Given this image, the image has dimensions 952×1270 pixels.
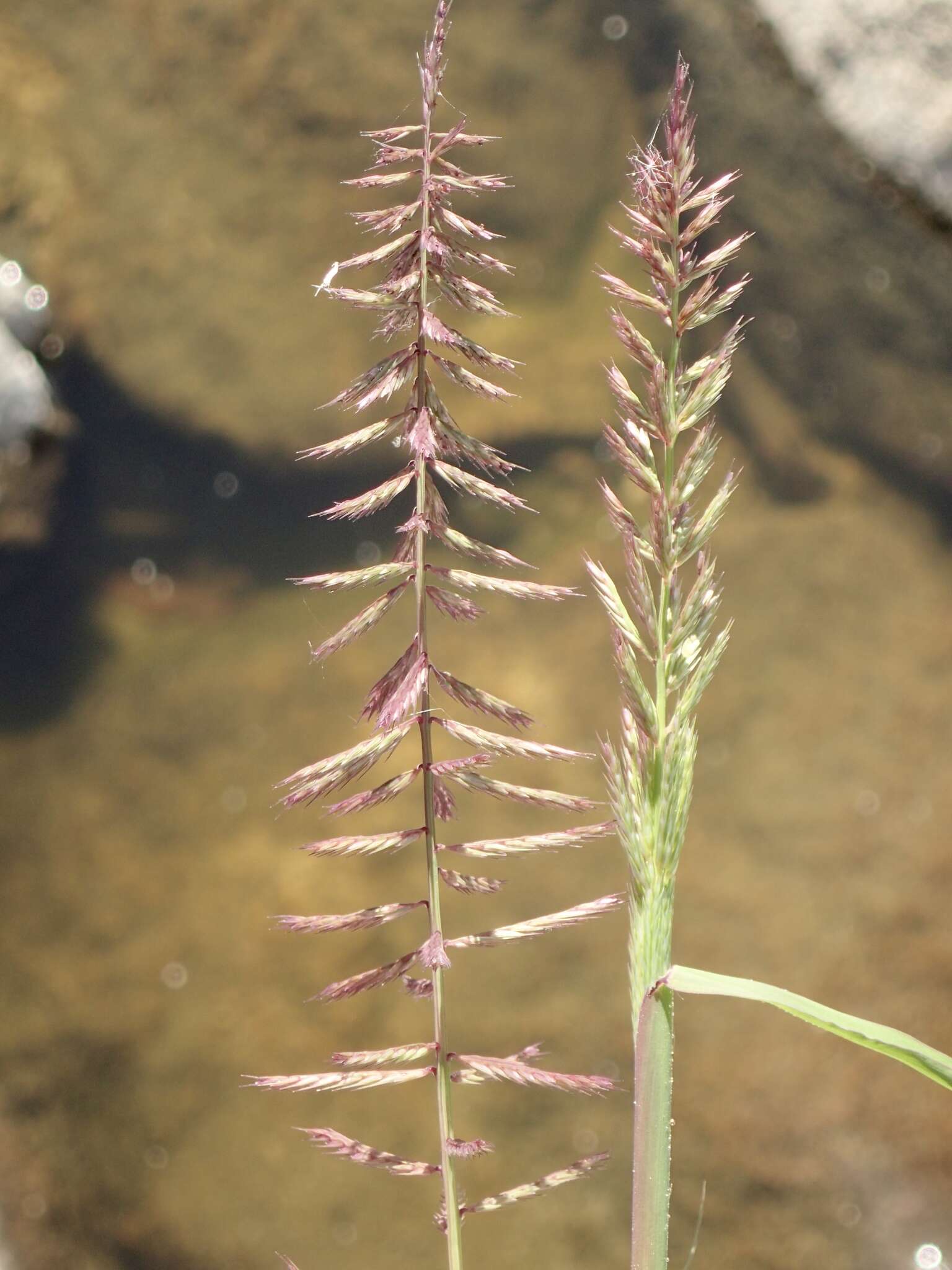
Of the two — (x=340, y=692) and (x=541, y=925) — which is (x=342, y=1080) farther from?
(x=340, y=692)

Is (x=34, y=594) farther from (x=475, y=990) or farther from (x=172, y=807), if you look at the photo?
(x=475, y=990)

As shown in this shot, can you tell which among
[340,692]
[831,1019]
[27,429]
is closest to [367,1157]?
[831,1019]

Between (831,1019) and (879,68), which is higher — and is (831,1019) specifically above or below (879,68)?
below

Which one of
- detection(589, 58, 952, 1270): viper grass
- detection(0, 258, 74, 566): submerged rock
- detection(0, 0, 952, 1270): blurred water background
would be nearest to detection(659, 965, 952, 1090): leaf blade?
detection(589, 58, 952, 1270): viper grass

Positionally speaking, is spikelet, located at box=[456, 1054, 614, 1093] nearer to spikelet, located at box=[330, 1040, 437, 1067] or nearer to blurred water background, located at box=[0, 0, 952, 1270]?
spikelet, located at box=[330, 1040, 437, 1067]

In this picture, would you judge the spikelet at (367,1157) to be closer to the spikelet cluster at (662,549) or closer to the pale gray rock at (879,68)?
the spikelet cluster at (662,549)
